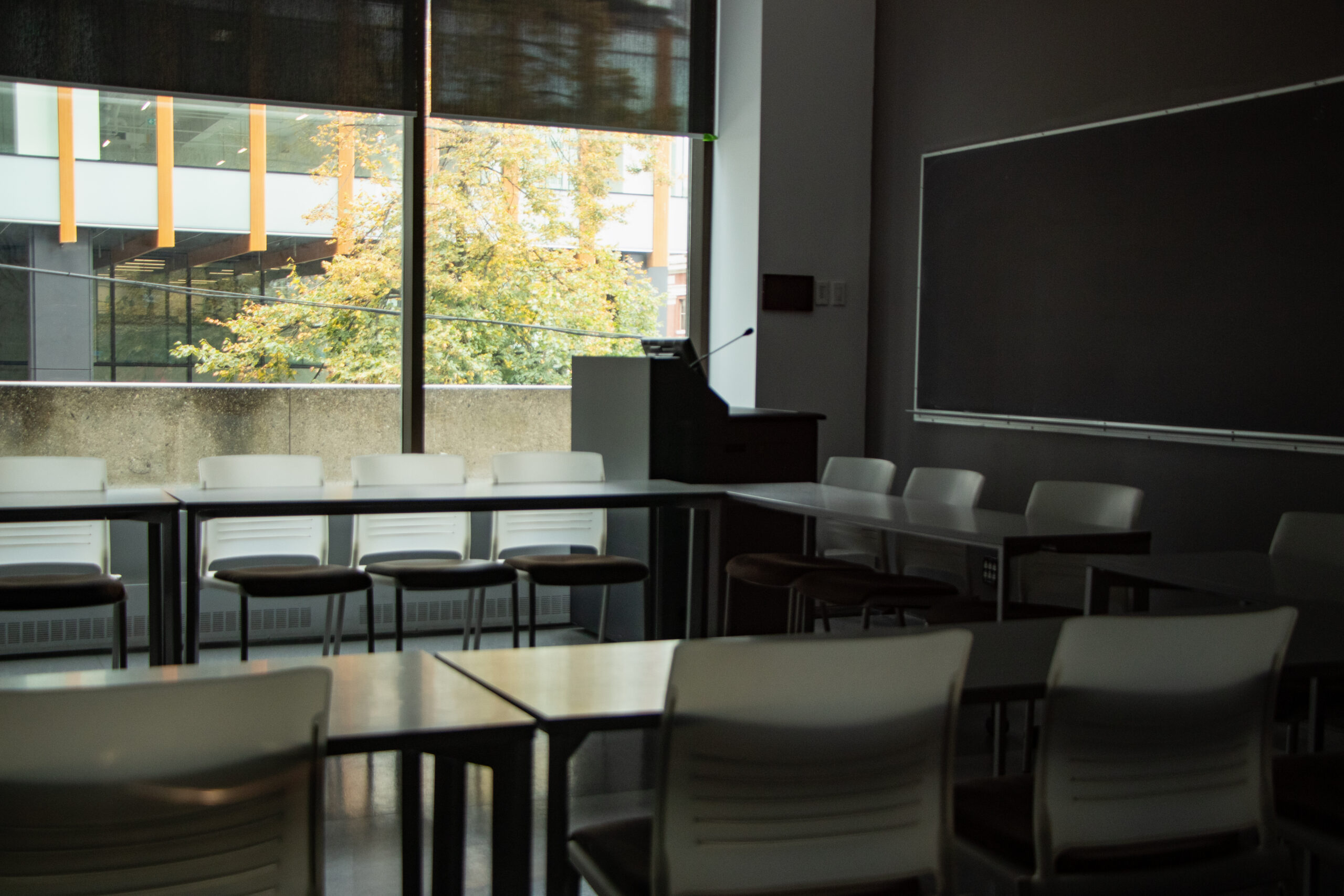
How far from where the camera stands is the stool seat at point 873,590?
4.15 m

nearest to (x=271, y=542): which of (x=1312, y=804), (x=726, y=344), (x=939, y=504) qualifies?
(x=726, y=344)

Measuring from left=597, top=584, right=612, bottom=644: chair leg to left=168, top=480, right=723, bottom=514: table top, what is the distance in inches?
20.8

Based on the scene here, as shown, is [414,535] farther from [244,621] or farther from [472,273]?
[472,273]

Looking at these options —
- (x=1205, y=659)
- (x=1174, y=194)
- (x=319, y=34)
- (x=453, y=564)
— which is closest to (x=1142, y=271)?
(x=1174, y=194)

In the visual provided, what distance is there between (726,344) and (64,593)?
302cm

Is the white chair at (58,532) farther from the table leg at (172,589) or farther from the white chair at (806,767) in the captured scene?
the white chair at (806,767)

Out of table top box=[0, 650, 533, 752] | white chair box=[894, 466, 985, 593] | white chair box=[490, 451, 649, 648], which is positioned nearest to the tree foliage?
white chair box=[490, 451, 649, 648]

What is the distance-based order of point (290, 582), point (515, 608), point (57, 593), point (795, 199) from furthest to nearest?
point (795, 199) < point (515, 608) < point (290, 582) < point (57, 593)

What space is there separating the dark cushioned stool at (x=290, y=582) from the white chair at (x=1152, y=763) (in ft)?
9.53

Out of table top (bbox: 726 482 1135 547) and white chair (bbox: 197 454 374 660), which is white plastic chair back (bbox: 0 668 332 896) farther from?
white chair (bbox: 197 454 374 660)

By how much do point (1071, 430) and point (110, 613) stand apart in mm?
4186

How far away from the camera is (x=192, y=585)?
412 cm

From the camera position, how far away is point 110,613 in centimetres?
547

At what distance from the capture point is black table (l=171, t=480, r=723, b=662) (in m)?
4.15
